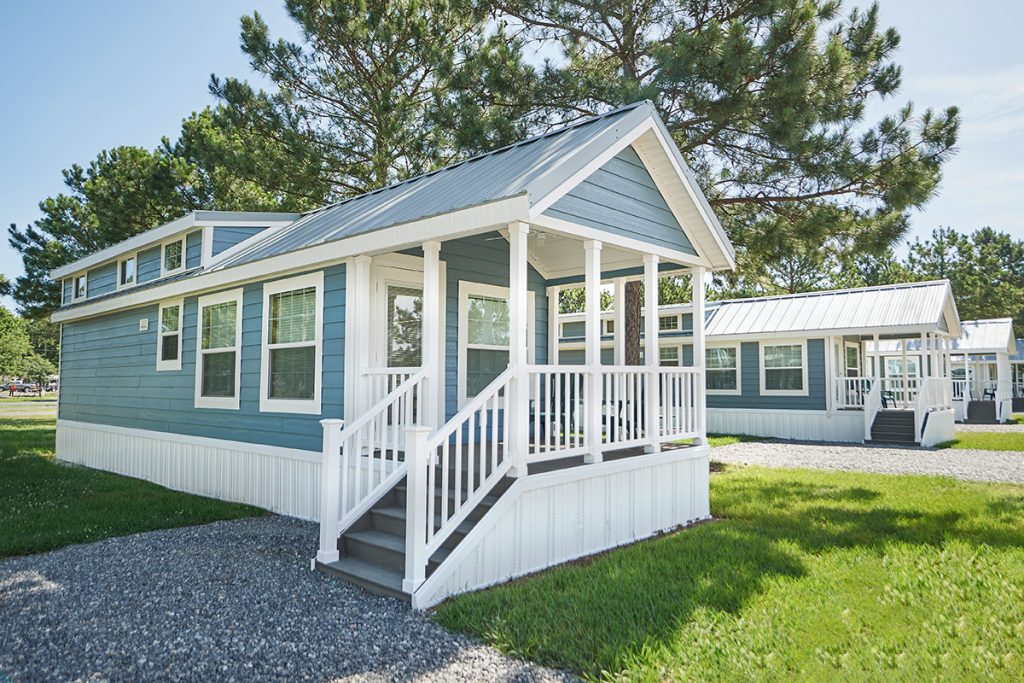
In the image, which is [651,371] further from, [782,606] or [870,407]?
[870,407]

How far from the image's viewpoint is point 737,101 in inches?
386

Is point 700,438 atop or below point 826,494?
atop

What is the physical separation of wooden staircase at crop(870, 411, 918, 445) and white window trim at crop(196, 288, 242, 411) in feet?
48.0

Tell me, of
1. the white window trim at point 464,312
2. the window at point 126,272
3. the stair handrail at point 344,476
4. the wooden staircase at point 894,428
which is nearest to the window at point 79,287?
the window at point 126,272

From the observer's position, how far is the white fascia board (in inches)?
199

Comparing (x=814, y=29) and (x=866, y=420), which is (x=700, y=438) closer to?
(x=814, y=29)

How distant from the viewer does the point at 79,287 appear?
13016 mm

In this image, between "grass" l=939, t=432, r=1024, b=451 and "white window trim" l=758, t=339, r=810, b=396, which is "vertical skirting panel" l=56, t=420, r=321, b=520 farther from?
"grass" l=939, t=432, r=1024, b=451

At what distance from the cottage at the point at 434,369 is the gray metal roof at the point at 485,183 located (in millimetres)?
35

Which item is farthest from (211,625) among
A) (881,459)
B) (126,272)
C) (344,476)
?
(881,459)

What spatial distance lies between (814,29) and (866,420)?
9.91m

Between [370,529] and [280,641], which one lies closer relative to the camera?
[280,641]

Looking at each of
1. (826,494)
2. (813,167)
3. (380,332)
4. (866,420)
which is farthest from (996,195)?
(380,332)

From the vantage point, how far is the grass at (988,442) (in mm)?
14407
